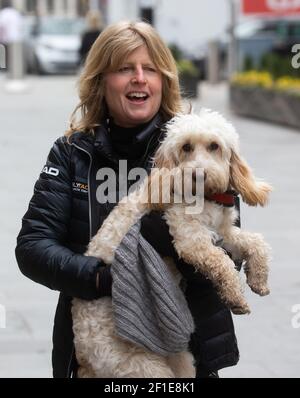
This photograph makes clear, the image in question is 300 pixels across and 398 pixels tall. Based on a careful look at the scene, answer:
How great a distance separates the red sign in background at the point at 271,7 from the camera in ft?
58.2

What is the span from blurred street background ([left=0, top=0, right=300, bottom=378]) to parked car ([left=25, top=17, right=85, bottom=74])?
0.03 metres

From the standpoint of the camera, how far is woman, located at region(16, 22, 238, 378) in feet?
9.64

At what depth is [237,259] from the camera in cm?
307

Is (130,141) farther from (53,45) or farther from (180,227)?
(53,45)

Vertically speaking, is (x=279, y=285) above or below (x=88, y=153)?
below

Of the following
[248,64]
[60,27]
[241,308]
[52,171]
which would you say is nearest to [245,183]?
[241,308]

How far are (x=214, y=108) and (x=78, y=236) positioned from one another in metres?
15.0

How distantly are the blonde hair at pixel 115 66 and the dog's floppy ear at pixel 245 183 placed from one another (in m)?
0.35

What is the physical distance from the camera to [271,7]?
18.2m

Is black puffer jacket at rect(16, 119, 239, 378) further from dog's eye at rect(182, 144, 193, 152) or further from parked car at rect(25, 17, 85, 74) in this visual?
parked car at rect(25, 17, 85, 74)

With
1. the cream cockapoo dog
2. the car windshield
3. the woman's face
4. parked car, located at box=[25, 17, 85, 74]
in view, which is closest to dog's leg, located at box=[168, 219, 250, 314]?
the cream cockapoo dog
